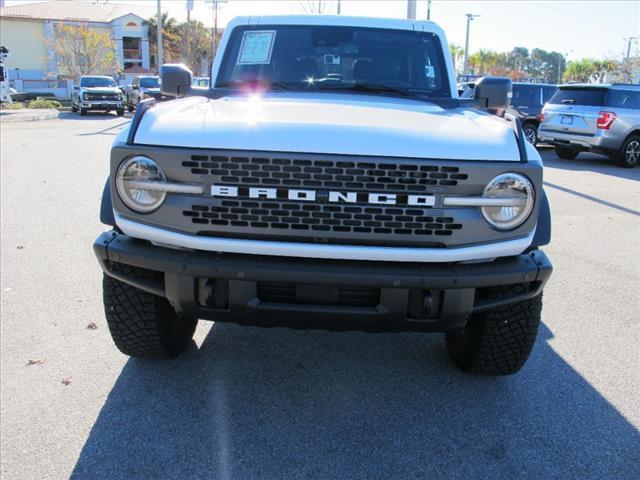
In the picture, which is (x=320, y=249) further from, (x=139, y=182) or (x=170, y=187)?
(x=139, y=182)

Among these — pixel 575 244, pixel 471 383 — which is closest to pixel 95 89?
pixel 575 244

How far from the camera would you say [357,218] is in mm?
2604

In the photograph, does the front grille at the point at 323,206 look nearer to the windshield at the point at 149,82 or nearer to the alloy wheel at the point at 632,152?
the alloy wheel at the point at 632,152

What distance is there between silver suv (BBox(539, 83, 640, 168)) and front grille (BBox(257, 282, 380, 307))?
12958 mm

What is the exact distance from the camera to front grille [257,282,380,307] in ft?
8.63

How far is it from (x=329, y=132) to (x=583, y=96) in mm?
13259

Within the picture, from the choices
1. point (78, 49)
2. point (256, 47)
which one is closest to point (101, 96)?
point (78, 49)

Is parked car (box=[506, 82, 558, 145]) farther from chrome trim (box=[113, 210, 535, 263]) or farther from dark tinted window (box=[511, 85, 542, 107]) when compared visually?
chrome trim (box=[113, 210, 535, 263])

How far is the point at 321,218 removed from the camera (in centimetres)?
260

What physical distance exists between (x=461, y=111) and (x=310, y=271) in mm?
1601

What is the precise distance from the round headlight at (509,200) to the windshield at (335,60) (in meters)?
1.63

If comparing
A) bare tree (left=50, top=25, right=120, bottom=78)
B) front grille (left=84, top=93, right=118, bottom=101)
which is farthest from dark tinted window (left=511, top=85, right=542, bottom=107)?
bare tree (left=50, top=25, right=120, bottom=78)

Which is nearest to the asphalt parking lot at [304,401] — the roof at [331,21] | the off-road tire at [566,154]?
the roof at [331,21]

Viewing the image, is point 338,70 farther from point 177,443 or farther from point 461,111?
point 177,443
